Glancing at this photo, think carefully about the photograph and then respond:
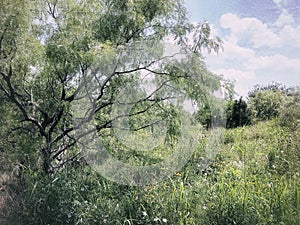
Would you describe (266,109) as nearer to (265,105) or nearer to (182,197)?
(265,105)

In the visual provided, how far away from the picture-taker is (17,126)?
368 cm

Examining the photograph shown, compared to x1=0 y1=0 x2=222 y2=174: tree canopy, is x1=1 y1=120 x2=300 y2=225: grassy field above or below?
below

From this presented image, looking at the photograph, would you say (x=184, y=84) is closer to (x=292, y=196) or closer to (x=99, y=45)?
(x=99, y=45)

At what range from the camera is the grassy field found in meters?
2.40

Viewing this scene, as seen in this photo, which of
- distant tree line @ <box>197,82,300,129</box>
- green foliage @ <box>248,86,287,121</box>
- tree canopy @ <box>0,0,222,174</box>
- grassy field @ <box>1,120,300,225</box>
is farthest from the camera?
green foliage @ <box>248,86,287,121</box>

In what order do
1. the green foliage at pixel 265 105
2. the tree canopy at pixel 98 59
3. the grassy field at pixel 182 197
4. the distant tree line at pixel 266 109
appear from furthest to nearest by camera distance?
the green foliage at pixel 265 105 → the distant tree line at pixel 266 109 → the tree canopy at pixel 98 59 → the grassy field at pixel 182 197

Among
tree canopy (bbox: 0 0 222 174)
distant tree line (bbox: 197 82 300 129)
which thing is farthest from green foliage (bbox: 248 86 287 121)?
tree canopy (bbox: 0 0 222 174)

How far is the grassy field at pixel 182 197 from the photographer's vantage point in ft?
7.88

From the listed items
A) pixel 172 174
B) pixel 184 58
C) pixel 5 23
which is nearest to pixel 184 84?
pixel 184 58

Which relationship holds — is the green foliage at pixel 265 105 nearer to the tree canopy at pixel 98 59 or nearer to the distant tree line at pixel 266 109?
the distant tree line at pixel 266 109

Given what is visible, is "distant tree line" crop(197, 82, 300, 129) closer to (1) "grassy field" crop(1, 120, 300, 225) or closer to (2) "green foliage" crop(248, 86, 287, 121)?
(2) "green foliage" crop(248, 86, 287, 121)

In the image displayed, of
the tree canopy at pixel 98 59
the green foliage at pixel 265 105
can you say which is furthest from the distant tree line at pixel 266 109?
the tree canopy at pixel 98 59

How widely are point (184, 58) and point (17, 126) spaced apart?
2076mm

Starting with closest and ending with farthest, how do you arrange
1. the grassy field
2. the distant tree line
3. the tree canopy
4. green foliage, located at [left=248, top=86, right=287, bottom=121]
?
the grassy field
the tree canopy
the distant tree line
green foliage, located at [left=248, top=86, right=287, bottom=121]
